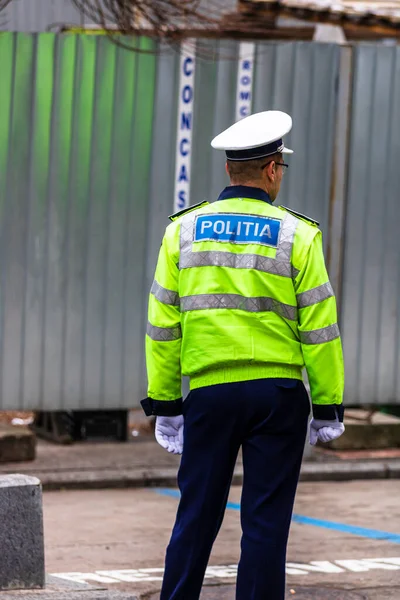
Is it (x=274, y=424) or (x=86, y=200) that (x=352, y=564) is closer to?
(x=274, y=424)

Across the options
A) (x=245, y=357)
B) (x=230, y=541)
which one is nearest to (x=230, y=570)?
(x=230, y=541)

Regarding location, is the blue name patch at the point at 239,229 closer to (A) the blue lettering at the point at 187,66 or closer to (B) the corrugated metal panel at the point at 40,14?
(A) the blue lettering at the point at 187,66

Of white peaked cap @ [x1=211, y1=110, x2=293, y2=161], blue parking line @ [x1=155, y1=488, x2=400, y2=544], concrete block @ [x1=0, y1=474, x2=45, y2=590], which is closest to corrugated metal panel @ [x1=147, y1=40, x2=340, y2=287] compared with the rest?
blue parking line @ [x1=155, y1=488, x2=400, y2=544]

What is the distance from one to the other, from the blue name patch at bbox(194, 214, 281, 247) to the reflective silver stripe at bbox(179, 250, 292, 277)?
52 mm

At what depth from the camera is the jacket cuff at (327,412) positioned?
527cm

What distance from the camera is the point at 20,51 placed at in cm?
980

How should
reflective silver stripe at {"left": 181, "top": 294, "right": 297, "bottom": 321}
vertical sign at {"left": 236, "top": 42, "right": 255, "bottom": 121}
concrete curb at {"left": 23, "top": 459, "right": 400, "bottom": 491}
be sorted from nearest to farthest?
reflective silver stripe at {"left": 181, "top": 294, "right": 297, "bottom": 321}
concrete curb at {"left": 23, "top": 459, "right": 400, "bottom": 491}
vertical sign at {"left": 236, "top": 42, "right": 255, "bottom": 121}

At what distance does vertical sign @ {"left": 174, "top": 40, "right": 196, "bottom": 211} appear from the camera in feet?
33.5

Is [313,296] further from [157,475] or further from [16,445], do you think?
[16,445]

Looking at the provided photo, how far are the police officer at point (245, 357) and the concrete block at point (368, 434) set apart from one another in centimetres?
566

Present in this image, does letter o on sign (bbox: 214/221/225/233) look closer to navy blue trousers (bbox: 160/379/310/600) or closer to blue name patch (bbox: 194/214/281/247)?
blue name patch (bbox: 194/214/281/247)

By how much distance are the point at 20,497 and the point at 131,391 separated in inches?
181

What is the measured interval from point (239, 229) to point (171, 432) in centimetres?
80

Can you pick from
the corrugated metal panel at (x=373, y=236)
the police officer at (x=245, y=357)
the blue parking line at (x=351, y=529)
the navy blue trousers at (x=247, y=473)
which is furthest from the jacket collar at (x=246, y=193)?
the corrugated metal panel at (x=373, y=236)
